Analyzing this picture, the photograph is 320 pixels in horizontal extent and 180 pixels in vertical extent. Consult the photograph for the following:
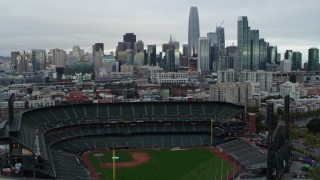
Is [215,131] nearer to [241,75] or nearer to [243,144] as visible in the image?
[243,144]

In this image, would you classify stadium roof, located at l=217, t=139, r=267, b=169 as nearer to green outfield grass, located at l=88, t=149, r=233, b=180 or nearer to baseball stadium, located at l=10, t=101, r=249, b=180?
baseball stadium, located at l=10, t=101, r=249, b=180

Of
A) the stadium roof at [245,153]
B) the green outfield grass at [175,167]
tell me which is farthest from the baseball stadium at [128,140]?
the stadium roof at [245,153]

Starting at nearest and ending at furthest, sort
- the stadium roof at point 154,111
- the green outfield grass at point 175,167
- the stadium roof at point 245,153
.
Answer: the green outfield grass at point 175,167
the stadium roof at point 245,153
the stadium roof at point 154,111

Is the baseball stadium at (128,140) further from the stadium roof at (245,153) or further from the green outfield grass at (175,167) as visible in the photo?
the stadium roof at (245,153)

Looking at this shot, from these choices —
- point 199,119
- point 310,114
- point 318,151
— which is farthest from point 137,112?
point 310,114

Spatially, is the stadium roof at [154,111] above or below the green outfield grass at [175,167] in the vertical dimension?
above

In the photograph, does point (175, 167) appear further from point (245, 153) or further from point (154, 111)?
point (154, 111)

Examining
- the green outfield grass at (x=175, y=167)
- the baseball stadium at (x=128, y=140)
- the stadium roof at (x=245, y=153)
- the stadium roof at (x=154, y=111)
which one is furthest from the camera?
the stadium roof at (x=154, y=111)

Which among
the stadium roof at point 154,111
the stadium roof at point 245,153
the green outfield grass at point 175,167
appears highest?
the stadium roof at point 154,111

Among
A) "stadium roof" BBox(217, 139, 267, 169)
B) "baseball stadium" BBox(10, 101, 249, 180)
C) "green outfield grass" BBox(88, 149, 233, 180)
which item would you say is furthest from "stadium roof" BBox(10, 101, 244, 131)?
"green outfield grass" BBox(88, 149, 233, 180)
